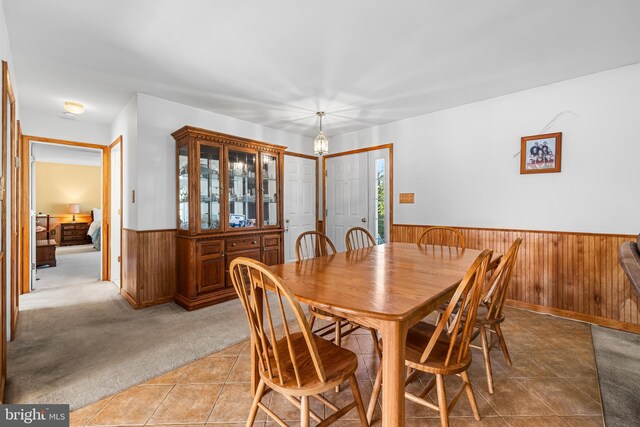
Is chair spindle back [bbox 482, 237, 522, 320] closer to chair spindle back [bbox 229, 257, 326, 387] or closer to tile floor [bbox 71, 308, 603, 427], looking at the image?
tile floor [bbox 71, 308, 603, 427]

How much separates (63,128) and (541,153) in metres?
6.03

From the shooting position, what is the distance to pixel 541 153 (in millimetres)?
3035

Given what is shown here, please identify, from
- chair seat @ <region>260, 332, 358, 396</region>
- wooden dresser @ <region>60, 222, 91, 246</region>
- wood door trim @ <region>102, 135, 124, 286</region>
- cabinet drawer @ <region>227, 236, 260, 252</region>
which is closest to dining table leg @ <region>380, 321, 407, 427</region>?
chair seat @ <region>260, 332, 358, 396</region>

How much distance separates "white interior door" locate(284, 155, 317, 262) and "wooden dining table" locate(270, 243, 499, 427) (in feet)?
8.81

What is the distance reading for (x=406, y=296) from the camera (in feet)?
3.97

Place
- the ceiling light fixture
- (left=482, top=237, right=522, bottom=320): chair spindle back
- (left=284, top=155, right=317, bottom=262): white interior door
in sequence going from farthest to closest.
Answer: (left=284, top=155, right=317, bottom=262): white interior door < the ceiling light fixture < (left=482, top=237, right=522, bottom=320): chair spindle back

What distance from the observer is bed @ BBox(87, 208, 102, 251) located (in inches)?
282

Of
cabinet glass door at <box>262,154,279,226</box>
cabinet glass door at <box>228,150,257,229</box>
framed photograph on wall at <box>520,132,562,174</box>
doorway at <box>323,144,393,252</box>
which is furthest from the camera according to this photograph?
doorway at <box>323,144,393,252</box>

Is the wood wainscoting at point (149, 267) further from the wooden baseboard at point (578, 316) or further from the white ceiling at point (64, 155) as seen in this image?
the wooden baseboard at point (578, 316)

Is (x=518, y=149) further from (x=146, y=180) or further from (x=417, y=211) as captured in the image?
(x=146, y=180)

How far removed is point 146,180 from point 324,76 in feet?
7.49

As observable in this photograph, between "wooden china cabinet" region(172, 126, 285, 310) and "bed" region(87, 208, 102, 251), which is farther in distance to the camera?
"bed" region(87, 208, 102, 251)

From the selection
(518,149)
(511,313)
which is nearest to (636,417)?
(511,313)

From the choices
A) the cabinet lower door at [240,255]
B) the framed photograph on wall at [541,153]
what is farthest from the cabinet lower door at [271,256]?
the framed photograph on wall at [541,153]
